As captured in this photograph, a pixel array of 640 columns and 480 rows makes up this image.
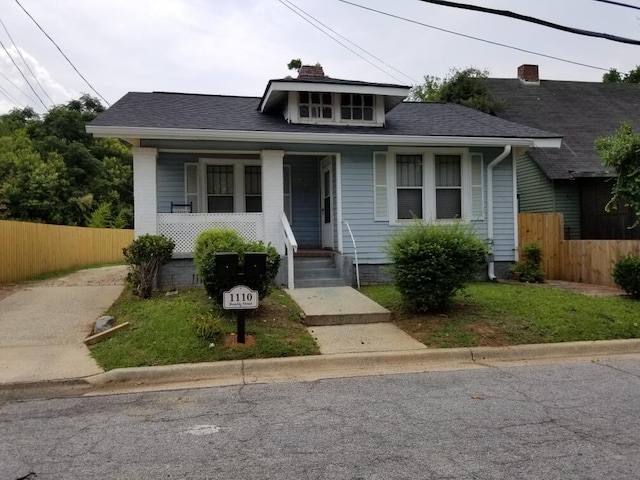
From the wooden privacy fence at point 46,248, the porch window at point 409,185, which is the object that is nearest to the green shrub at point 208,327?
the porch window at point 409,185

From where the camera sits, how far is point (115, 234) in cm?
2588

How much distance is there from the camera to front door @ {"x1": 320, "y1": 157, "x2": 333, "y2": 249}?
40.3 feet

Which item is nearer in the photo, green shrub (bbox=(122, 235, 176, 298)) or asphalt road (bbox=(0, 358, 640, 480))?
asphalt road (bbox=(0, 358, 640, 480))

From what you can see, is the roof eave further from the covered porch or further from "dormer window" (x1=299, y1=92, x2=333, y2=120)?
"dormer window" (x1=299, y1=92, x2=333, y2=120)

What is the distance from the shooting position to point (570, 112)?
20641mm

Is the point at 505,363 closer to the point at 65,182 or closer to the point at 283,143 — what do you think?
the point at 283,143

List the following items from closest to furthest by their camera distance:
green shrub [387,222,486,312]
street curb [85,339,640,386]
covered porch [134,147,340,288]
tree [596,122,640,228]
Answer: street curb [85,339,640,386] < green shrub [387,222,486,312] < tree [596,122,640,228] < covered porch [134,147,340,288]

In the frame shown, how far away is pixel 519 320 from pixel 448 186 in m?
5.19

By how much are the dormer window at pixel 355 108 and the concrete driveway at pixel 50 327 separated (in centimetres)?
664

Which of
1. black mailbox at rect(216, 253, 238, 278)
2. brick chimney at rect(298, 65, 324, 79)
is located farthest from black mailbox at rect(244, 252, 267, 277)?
brick chimney at rect(298, 65, 324, 79)

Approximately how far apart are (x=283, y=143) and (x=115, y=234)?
1758 cm

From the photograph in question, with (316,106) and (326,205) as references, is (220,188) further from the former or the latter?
(316,106)

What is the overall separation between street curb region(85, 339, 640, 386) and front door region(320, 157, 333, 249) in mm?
6006

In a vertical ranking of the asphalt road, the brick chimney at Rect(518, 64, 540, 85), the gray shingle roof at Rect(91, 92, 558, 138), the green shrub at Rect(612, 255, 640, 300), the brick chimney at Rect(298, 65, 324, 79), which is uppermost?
the brick chimney at Rect(518, 64, 540, 85)
